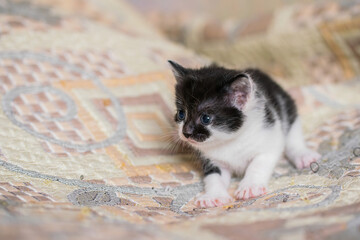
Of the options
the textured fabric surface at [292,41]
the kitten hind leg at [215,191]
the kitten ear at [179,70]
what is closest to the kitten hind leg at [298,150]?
the kitten hind leg at [215,191]

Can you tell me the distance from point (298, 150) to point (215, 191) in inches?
18.1

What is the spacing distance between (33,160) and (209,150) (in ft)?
2.12

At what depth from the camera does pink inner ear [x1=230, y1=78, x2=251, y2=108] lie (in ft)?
4.59

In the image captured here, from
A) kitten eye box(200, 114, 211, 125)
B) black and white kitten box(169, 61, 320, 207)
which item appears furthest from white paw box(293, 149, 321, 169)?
kitten eye box(200, 114, 211, 125)

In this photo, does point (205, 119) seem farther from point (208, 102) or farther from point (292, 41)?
point (292, 41)

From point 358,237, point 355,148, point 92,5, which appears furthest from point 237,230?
point 92,5

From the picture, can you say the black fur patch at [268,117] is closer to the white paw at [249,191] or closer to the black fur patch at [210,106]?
the black fur patch at [210,106]

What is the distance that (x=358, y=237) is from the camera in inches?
32.5

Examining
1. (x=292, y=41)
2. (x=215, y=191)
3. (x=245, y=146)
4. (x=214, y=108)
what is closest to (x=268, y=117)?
(x=245, y=146)

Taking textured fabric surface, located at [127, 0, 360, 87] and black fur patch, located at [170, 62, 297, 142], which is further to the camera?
A: textured fabric surface, located at [127, 0, 360, 87]

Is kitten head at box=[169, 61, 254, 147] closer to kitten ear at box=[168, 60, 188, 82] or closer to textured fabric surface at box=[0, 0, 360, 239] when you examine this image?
kitten ear at box=[168, 60, 188, 82]

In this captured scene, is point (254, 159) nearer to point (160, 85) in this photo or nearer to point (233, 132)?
point (233, 132)

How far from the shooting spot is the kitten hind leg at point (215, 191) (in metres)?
1.34

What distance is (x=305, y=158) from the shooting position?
5.21 feet
